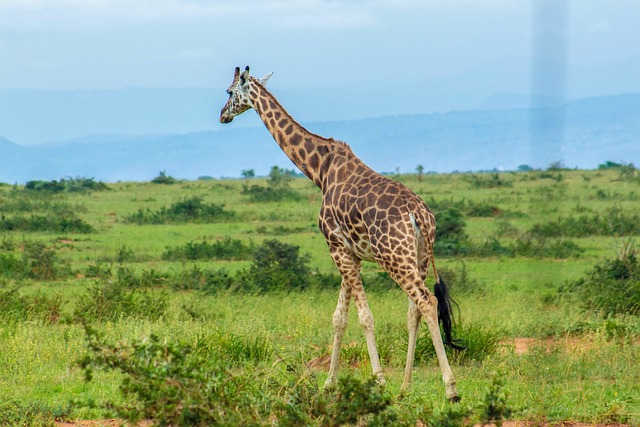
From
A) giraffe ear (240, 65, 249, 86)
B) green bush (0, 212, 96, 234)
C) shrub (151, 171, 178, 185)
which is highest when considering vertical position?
giraffe ear (240, 65, 249, 86)

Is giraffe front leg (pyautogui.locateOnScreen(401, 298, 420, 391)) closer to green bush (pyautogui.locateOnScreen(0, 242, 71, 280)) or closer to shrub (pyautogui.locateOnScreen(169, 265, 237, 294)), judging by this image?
shrub (pyautogui.locateOnScreen(169, 265, 237, 294))

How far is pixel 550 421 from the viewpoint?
661cm

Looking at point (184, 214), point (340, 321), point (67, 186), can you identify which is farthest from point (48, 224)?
point (340, 321)

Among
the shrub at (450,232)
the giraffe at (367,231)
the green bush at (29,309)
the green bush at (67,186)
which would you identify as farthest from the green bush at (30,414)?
the green bush at (67,186)

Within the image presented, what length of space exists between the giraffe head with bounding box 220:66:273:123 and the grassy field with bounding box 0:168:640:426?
79.7 inches

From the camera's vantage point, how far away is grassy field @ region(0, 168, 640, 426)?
713 cm

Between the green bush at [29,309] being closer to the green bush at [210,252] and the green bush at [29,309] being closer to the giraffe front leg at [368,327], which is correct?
the giraffe front leg at [368,327]

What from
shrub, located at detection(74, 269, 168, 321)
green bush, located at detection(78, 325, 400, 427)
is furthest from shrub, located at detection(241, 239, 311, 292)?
green bush, located at detection(78, 325, 400, 427)

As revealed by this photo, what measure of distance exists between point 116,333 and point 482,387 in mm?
3876

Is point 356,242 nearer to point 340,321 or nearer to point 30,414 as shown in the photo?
point 340,321

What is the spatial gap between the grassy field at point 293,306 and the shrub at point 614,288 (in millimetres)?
52

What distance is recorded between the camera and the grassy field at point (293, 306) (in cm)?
713

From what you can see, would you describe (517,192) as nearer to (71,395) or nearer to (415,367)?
(415,367)

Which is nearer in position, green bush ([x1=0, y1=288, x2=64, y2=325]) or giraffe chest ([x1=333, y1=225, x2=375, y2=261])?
giraffe chest ([x1=333, y1=225, x2=375, y2=261])
